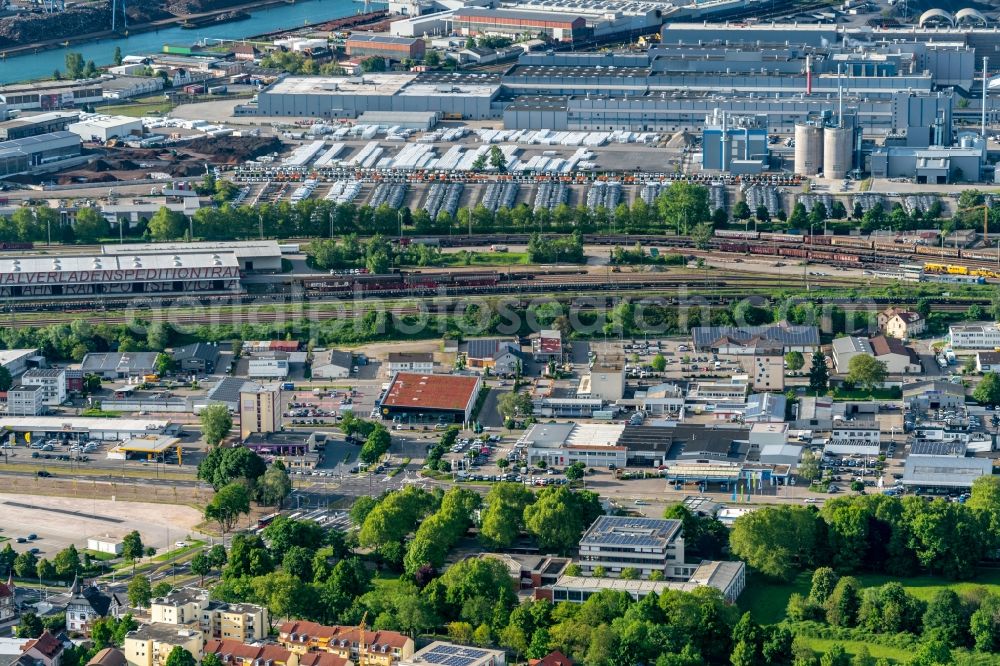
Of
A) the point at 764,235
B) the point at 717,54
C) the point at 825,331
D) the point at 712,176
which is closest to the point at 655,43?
the point at 717,54

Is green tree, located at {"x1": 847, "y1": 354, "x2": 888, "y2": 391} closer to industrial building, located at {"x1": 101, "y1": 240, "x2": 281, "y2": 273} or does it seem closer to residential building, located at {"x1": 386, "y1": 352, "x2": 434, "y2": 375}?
residential building, located at {"x1": 386, "y1": 352, "x2": 434, "y2": 375}

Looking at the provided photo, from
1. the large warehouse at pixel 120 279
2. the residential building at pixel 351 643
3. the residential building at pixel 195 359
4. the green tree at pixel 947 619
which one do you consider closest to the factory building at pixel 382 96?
the large warehouse at pixel 120 279

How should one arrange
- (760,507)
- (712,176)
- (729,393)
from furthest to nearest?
1. (712,176)
2. (729,393)
3. (760,507)

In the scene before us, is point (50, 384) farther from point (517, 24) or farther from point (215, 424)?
point (517, 24)

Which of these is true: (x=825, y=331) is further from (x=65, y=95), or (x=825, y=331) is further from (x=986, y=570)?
(x=65, y=95)

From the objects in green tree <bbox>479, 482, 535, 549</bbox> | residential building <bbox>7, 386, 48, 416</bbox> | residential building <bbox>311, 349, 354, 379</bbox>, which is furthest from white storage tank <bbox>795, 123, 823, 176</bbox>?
green tree <bbox>479, 482, 535, 549</bbox>

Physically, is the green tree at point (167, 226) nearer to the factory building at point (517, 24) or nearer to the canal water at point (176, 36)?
the canal water at point (176, 36)
